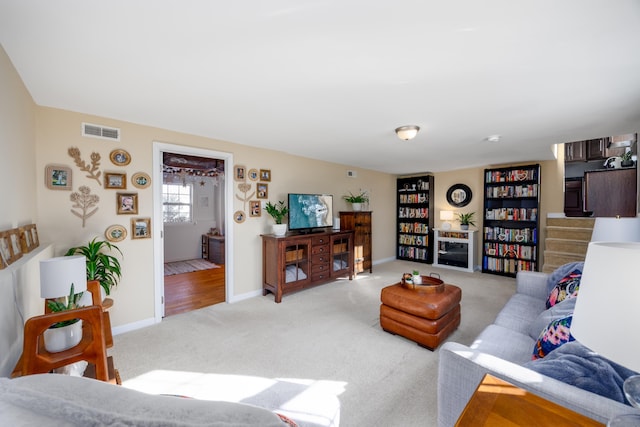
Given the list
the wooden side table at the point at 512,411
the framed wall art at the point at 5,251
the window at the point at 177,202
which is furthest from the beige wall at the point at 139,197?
the window at the point at 177,202

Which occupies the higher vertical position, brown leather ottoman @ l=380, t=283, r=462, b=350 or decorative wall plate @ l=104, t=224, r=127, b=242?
decorative wall plate @ l=104, t=224, r=127, b=242

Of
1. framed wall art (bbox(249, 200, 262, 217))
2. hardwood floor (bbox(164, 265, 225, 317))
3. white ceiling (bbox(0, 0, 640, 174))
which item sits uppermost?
white ceiling (bbox(0, 0, 640, 174))

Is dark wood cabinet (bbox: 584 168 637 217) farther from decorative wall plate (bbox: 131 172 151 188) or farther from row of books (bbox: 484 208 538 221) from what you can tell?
decorative wall plate (bbox: 131 172 151 188)

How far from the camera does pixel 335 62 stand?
5.41 feet

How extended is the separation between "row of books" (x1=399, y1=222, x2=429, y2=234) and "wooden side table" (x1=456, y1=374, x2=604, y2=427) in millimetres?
5391

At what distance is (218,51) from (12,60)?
4.34ft

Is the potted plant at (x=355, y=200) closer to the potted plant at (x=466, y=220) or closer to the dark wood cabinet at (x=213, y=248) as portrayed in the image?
the potted plant at (x=466, y=220)

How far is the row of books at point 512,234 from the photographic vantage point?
4797mm

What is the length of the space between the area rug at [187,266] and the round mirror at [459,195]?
18.2 ft

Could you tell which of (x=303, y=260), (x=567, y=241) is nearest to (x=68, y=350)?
(x=303, y=260)

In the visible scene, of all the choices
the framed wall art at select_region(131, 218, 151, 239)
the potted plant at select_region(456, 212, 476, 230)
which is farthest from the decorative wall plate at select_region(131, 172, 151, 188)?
the potted plant at select_region(456, 212, 476, 230)

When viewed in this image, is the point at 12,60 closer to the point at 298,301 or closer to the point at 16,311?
the point at 16,311

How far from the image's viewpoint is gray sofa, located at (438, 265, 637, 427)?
94 cm

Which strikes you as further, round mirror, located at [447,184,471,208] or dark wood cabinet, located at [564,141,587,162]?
Result: round mirror, located at [447,184,471,208]
